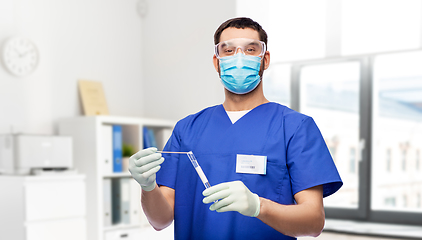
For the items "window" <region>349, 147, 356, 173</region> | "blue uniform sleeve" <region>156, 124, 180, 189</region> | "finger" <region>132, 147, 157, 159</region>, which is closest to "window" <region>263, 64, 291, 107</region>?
"window" <region>349, 147, 356, 173</region>

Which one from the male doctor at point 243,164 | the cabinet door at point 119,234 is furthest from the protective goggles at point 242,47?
the cabinet door at point 119,234

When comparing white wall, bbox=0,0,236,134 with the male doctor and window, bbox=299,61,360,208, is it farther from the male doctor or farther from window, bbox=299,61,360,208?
the male doctor

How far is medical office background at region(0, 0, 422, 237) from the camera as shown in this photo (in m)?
2.83

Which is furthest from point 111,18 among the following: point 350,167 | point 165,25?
point 350,167

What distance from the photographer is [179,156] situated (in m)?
1.34

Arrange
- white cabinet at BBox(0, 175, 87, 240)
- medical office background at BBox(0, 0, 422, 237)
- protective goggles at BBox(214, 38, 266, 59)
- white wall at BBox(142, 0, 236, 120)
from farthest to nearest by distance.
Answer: white wall at BBox(142, 0, 236, 120), medical office background at BBox(0, 0, 422, 237), white cabinet at BBox(0, 175, 87, 240), protective goggles at BBox(214, 38, 266, 59)

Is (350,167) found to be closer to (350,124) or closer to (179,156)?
(350,124)

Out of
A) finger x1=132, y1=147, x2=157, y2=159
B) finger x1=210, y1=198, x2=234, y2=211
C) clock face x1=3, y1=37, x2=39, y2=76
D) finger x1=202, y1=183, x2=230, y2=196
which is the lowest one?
finger x1=210, y1=198, x2=234, y2=211

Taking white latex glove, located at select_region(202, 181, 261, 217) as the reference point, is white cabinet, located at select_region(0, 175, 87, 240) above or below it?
below

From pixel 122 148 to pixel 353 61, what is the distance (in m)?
1.88

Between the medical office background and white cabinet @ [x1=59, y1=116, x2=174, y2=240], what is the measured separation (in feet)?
1.10

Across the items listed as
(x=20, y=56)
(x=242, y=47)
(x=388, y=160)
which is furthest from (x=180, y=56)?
(x=242, y=47)

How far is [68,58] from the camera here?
10.3 feet

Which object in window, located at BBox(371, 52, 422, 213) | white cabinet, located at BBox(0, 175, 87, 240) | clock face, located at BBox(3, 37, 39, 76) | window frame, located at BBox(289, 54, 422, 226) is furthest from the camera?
A: window frame, located at BBox(289, 54, 422, 226)
